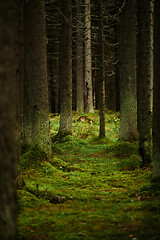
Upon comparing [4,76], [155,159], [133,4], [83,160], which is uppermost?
[133,4]

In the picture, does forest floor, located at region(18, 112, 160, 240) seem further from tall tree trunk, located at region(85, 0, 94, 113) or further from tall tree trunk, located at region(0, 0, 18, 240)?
tall tree trunk, located at region(85, 0, 94, 113)

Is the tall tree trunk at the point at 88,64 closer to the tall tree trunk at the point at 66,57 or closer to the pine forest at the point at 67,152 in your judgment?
the pine forest at the point at 67,152

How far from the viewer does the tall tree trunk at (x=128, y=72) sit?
12.1m

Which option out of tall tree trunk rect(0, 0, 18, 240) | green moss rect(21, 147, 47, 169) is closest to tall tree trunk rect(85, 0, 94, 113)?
green moss rect(21, 147, 47, 169)

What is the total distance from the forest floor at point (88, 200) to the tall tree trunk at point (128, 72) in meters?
1.19

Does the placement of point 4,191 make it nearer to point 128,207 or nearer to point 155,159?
point 128,207

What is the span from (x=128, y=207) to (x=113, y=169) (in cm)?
446

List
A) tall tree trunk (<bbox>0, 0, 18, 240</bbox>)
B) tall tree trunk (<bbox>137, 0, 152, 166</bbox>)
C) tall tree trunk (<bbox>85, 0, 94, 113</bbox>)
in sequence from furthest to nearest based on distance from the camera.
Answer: tall tree trunk (<bbox>85, 0, 94, 113</bbox>) → tall tree trunk (<bbox>137, 0, 152, 166</bbox>) → tall tree trunk (<bbox>0, 0, 18, 240</bbox>)

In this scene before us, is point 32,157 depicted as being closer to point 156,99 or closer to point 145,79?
point 145,79

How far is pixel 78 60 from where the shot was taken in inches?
977

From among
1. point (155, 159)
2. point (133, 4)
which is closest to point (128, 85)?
point (133, 4)

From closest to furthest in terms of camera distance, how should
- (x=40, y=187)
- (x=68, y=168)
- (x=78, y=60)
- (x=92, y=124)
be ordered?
(x=40, y=187), (x=68, y=168), (x=92, y=124), (x=78, y=60)

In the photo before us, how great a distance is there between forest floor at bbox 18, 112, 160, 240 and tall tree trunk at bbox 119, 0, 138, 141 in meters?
1.19

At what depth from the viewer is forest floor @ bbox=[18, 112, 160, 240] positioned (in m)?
4.21
